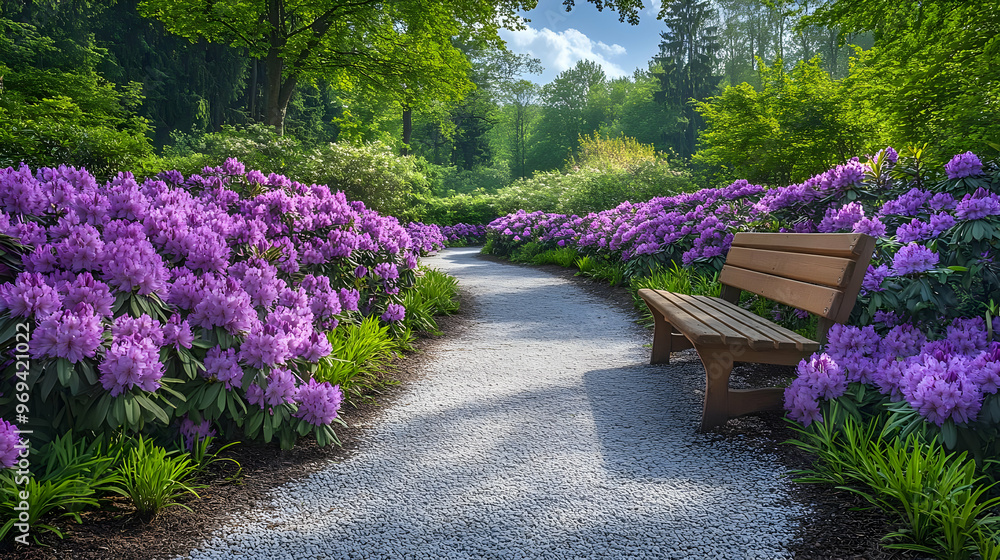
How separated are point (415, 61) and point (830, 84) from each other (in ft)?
32.5

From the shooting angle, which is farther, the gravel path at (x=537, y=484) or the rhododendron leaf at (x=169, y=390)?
the rhododendron leaf at (x=169, y=390)

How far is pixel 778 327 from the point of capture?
296 centimetres

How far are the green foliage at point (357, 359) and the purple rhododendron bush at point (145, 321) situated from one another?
35 cm

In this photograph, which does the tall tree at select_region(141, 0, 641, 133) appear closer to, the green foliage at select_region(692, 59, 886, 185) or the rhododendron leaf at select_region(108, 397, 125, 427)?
the green foliage at select_region(692, 59, 886, 185)

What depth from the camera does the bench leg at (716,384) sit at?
2.66 meters

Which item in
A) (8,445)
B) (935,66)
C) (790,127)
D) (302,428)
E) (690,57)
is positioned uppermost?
(690,57)

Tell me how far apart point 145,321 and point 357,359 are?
5.22 ft

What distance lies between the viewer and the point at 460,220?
21.3 metres

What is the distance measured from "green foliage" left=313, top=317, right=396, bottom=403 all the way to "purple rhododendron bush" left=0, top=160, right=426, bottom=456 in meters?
0.35

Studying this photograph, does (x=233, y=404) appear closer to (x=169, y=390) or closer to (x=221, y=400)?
(x=221, y=400)

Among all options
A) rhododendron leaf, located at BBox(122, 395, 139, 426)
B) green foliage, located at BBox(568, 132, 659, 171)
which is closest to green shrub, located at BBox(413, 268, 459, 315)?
rhododendron leaf, located at BBox(122, 395, 139, 426)

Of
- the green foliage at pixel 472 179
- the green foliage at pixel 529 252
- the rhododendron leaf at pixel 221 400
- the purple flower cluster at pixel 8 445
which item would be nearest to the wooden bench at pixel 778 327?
the rhododendron leaf at pixel 221 400

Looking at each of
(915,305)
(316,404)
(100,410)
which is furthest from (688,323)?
(100,410)

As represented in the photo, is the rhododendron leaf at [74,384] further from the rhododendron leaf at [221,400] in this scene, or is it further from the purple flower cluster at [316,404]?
the purple flower cluster at [316,404]
